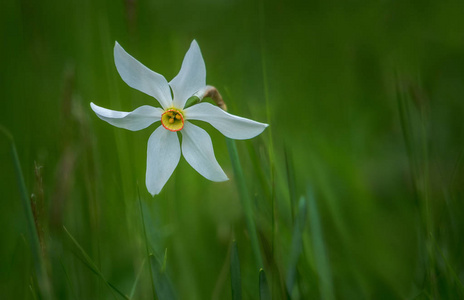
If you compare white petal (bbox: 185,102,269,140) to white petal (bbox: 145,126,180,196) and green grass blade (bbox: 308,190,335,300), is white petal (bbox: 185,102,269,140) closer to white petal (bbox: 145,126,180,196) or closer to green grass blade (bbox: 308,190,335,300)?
white petal (bbox: 145,126,180,196)

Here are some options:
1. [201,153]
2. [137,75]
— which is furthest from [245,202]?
[137,75]

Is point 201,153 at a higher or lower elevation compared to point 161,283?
higher

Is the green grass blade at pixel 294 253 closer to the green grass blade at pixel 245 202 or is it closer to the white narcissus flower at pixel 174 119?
the green grass blade at pixel 245 202

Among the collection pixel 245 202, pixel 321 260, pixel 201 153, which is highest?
pixel 201 153

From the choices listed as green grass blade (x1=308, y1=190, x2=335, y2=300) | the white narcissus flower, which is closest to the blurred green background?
green grass blade (x1=308, y1=190, x2=335, y2=300)

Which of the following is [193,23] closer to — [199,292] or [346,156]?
[346,156]

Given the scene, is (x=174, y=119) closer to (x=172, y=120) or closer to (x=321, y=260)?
(x=172, y=120)
